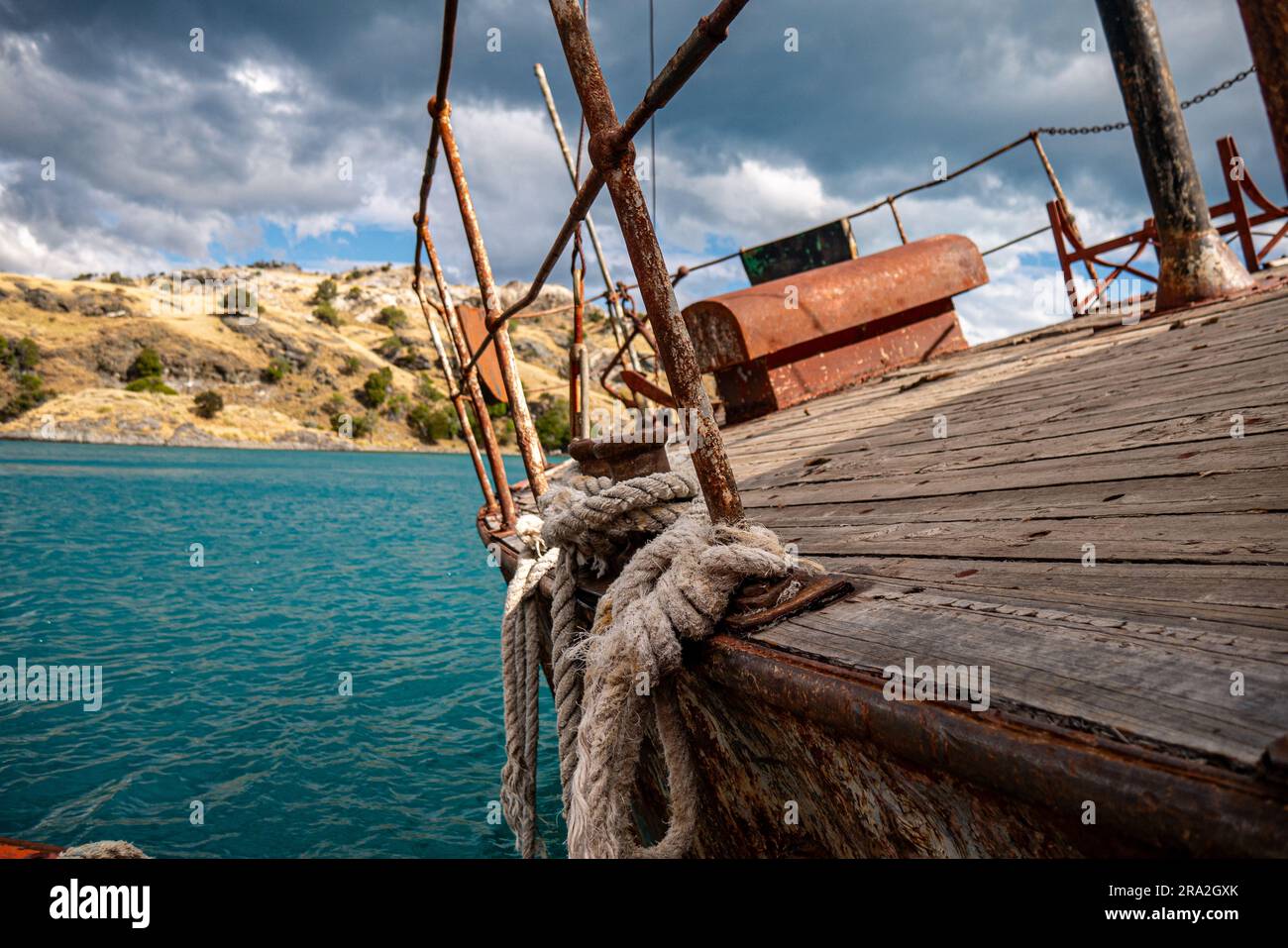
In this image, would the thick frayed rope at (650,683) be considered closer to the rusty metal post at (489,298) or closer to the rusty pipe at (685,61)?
the rusty pipe at (685,61)

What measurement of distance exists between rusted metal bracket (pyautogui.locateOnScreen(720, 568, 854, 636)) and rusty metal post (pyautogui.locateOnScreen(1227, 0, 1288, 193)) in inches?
36.1

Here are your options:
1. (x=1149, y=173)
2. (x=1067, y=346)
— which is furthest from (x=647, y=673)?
(x=1149, y=173)

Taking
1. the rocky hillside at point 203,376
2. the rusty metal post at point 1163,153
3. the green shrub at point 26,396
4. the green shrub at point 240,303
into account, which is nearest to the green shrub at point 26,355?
the rocky hillside at point 203,376

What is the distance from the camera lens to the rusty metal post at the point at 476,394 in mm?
4969

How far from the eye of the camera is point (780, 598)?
140 cm

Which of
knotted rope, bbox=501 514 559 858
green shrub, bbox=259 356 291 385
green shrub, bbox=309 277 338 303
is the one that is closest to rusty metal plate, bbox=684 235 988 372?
knotted rope, bbox=501 514 559 858

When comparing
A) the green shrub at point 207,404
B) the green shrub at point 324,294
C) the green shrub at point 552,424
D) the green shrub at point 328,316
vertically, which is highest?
the green shrub at point 324,294

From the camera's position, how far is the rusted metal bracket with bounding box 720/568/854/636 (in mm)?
1335

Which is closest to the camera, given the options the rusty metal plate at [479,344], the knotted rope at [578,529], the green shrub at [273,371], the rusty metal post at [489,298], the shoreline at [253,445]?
the knotted rope at [578,529]

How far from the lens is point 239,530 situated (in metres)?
17.5

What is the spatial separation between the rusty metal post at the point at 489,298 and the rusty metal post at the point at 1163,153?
4.32 meters

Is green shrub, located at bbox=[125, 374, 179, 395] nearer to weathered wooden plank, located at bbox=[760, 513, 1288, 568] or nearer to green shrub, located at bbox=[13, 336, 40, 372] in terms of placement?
green shrub, located at bbox=[13, 336, 40, 372]

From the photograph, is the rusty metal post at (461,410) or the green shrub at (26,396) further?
the green shrub at (26,396)
